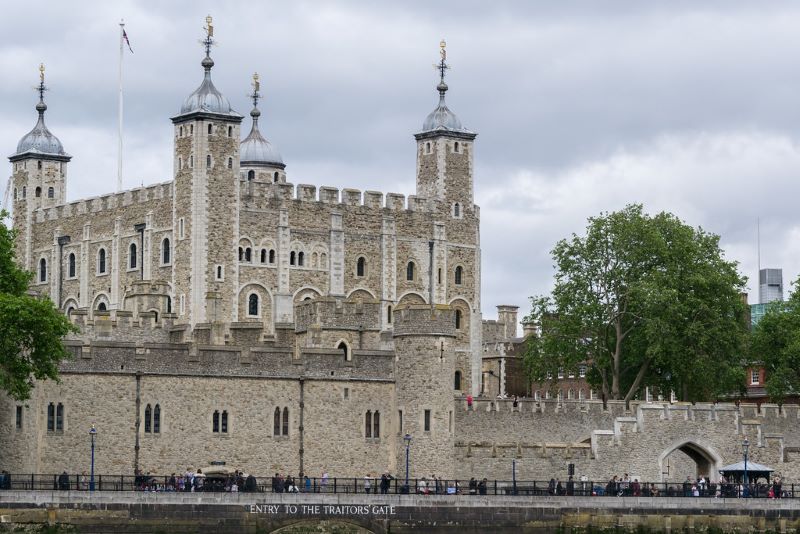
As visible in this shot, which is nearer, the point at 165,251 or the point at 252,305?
the point at 252,305

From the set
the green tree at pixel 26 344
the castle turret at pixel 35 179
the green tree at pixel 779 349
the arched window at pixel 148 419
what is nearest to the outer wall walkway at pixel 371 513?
the green tree at pixel 26 344

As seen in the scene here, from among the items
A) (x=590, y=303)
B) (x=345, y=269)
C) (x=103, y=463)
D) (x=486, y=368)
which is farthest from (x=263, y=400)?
(x=486, y=368)

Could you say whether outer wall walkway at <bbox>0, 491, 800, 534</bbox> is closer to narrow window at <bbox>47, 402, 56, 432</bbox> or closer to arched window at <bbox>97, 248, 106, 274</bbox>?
narrow window at <bbox>47, 402, 56, 432</bbox>

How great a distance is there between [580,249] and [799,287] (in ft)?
39.0

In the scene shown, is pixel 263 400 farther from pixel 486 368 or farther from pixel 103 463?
pixel 486 368

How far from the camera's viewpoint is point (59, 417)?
7881cm

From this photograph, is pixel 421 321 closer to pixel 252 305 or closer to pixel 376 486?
pixel 376 486

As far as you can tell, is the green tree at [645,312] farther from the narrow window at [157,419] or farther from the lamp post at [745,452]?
the narrow window at [157,419]

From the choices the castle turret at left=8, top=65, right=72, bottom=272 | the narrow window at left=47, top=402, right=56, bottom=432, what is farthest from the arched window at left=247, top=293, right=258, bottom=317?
the narrow window at left=47, top=402, right=56, bottom=432

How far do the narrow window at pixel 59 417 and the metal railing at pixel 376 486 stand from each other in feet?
6.06

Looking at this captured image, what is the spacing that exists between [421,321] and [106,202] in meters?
41.2

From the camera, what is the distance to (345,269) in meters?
119

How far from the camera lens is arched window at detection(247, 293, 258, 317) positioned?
113812 mm

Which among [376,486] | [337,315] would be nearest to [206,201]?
[337,315]
